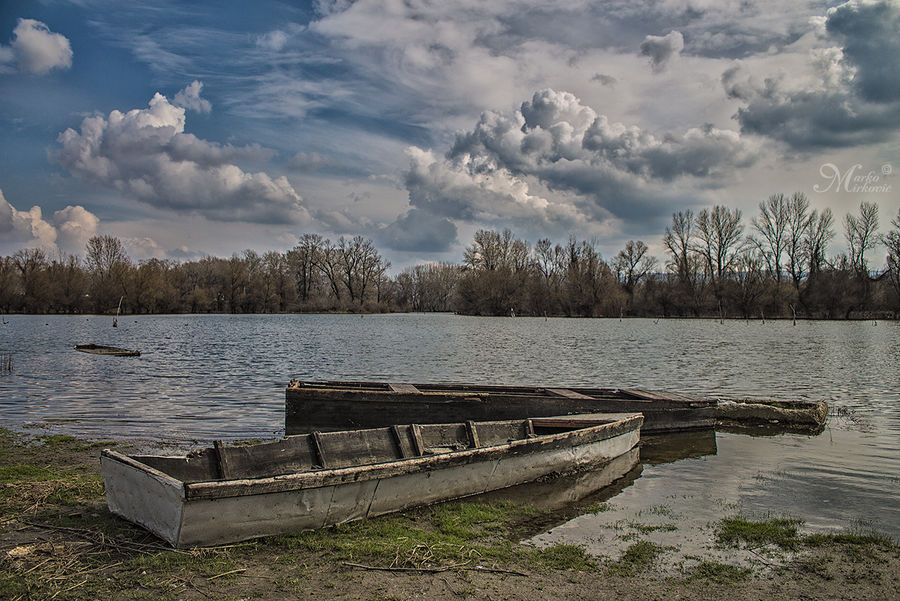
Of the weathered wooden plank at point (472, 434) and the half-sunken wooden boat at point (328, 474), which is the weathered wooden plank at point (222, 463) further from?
the weathered wooden plank at point (472, 434)

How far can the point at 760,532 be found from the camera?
22.9 feet

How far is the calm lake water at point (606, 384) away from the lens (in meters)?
8.43

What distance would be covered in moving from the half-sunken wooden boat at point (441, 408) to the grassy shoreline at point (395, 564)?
14.8 feet

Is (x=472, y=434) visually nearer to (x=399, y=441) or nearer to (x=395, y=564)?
(x=399, y=441)

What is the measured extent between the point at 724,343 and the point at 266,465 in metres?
41.0

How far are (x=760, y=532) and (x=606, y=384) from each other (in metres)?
14.7

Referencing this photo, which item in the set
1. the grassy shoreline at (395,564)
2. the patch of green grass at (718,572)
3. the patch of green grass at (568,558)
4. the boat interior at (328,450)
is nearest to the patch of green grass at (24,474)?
the grassy shoreline at (395,564)

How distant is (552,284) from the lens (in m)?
107

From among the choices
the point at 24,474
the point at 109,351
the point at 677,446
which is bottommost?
the point at 677,446

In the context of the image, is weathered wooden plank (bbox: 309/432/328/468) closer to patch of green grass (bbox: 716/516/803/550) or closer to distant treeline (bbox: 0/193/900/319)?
patch of green grass (bbox: 716/516/803/550)

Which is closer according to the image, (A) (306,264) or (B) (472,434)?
(B) (472,434)

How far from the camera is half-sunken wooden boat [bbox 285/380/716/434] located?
11.6 meters

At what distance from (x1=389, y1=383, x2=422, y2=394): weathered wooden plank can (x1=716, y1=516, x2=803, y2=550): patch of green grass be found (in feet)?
20.9

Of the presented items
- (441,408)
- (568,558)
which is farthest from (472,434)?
(441,408)
